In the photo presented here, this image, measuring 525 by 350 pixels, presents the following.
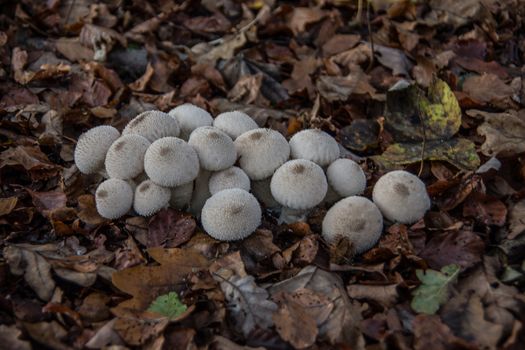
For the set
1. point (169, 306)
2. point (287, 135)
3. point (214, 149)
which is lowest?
point (287, 135)

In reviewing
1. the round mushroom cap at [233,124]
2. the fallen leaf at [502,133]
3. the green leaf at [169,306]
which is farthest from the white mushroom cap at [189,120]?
the fallen leaf at [502,133]

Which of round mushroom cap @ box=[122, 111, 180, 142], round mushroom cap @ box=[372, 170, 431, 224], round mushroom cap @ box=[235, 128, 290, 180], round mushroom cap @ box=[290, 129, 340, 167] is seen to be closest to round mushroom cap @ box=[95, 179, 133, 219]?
round mushroom cap @ box=[122, 111, 180, 142]

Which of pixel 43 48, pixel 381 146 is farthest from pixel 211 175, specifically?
pixel 43 48

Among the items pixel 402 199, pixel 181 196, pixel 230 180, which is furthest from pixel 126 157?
pixel 402 199

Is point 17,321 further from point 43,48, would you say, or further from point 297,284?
point 43,48

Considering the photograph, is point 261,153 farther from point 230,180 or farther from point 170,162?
point 170,162

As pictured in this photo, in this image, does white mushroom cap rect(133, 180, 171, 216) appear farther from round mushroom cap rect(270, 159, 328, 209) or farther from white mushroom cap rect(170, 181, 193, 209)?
round mushroom cap rect(270, 159, 328, 209)

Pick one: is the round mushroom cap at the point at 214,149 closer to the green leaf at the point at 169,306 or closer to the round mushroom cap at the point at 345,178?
the round mushroom cap at the point at 345,178
